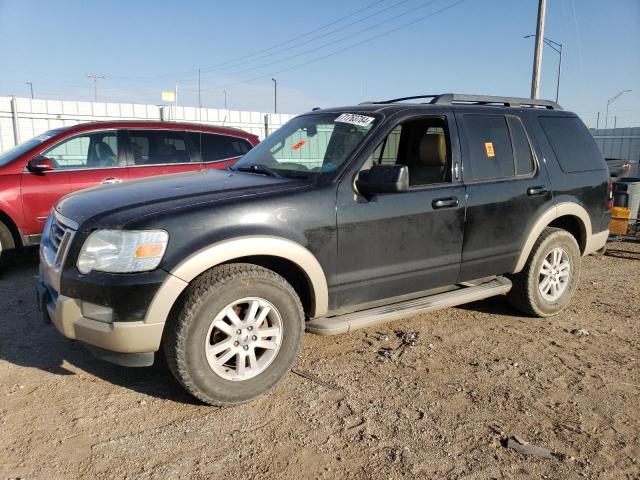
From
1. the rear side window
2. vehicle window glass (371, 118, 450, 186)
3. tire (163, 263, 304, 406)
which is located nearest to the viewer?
tire (163, 263, 304, 406)

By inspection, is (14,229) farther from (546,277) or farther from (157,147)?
(546,277)

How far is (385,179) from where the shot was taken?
135 inches

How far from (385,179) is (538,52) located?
16.1 metres

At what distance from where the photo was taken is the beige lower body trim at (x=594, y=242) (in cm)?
511

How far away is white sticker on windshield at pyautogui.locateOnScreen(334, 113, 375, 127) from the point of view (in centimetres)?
388

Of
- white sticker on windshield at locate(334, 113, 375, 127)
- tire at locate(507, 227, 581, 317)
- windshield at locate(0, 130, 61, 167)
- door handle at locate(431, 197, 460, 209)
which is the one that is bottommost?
tire at locate(507, 227, 581, 317)

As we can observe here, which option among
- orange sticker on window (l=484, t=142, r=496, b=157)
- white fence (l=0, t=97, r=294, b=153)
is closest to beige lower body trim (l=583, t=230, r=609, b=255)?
orange sticker on window (l=484, t=142, r=496, b=157)

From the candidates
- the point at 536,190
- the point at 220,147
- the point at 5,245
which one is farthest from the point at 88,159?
the point at 536,190

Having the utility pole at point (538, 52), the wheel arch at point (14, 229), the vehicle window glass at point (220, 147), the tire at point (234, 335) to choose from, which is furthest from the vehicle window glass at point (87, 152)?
the utility pole at point (538, 52)

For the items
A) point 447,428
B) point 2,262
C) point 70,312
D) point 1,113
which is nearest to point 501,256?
point 447,428

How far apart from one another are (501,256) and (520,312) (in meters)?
0.93

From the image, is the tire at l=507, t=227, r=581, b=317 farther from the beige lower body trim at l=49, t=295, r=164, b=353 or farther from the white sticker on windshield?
the beige lower body trim at l=49, t=295, r=164, b=353

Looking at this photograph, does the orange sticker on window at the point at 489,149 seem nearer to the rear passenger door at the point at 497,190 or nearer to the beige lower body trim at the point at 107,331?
the rear passenger door at the point at 497,190

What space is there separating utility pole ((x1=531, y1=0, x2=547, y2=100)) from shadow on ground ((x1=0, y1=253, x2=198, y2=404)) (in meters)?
16.5
